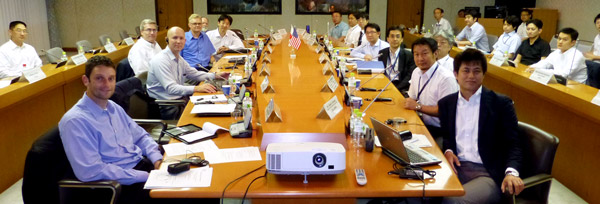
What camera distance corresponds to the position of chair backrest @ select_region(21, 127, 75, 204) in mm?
1859

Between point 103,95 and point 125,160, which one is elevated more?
point 103,95

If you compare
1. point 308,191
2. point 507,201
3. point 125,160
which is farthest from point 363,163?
point 125,160

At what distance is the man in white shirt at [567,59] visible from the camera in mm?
4340

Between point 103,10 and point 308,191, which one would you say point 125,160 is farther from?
point 103,10

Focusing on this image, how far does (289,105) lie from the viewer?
8.96 feet

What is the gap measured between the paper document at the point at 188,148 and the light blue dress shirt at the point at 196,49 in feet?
11.9

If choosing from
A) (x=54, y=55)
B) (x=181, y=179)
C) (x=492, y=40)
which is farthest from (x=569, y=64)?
(x=54, y=55)

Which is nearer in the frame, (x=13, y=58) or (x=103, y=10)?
(x=13, y=58)

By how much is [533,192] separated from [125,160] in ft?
6.17

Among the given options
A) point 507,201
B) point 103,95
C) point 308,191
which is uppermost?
point 103,95

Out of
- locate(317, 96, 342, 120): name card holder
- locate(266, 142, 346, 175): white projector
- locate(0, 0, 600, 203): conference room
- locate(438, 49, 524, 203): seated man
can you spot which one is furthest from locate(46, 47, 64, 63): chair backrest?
locate(438, 49, 524, 203): seated man

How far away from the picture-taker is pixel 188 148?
2297 millimetres

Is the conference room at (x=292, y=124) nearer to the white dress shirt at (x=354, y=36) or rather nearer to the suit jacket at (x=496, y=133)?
the suit jacket at (x=496, y=133)

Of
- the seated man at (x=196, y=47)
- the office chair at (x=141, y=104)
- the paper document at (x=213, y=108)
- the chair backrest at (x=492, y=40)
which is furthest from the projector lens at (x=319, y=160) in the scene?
the chair backrest at (x=492, y=40)
